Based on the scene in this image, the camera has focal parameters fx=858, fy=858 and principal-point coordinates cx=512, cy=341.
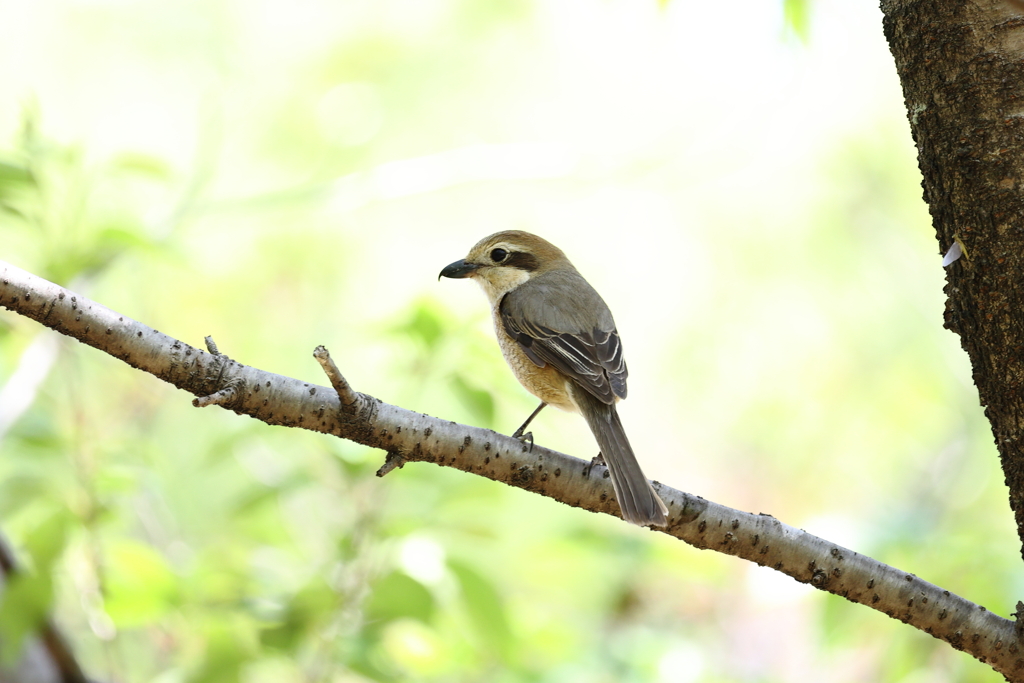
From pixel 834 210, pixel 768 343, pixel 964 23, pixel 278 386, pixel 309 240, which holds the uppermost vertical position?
pixel 834 210

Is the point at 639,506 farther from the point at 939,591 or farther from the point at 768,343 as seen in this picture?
the point at 768,343

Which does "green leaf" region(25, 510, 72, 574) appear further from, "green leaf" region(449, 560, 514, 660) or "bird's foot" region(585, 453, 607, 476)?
"bird's foot" region(585, 453, 607, 476)

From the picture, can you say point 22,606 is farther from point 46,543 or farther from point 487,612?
point 487,612

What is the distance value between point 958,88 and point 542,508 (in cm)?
459

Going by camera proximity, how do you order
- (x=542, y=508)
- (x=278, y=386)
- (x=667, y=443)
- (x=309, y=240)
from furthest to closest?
(x=667, y=443), (x=309, y=240), (x=542, y=508), (x=278, y=386)

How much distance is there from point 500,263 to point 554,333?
805mm

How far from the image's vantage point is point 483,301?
523 cm

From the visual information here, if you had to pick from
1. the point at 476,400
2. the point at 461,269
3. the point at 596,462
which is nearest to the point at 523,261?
the point at 461,269

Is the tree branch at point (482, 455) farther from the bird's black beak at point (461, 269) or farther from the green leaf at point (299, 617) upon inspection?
the bird's black beak at point (461, 269)

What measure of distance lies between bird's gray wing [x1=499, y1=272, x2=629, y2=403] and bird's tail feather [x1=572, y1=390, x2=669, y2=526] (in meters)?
0.09

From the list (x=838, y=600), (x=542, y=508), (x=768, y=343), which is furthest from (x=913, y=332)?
(x=838, y=600)

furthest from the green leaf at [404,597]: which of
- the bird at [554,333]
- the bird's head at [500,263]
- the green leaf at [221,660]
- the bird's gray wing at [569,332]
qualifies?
the bird's head at [500,263]

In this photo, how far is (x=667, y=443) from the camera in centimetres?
780

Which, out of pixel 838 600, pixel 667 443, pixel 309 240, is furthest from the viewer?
pixel 667 443
